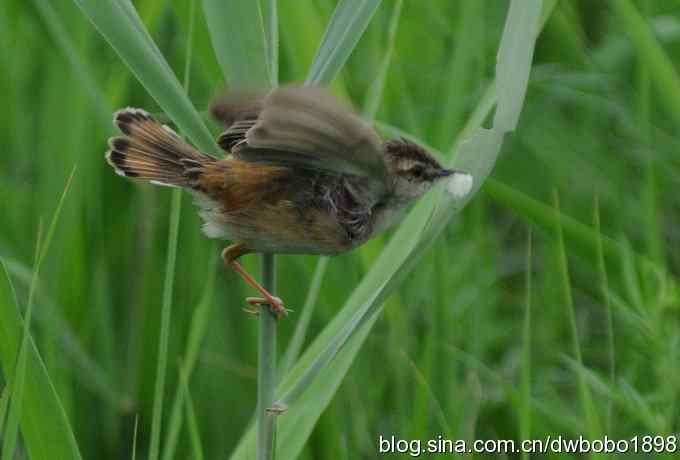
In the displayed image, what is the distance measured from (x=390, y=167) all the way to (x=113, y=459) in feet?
4.92

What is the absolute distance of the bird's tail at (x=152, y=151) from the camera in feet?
7.98

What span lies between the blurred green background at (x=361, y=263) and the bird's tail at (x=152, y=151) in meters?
0.29

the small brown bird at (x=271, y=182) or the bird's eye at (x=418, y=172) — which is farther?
the bird's eye at (x=418, y=172)

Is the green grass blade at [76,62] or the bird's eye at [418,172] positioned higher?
the green grass blade at [76,62]

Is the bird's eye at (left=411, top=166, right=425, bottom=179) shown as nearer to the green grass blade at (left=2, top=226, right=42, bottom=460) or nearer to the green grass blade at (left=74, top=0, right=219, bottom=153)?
the green grass blade at (left=74, top=0, right=219, bottom=153)

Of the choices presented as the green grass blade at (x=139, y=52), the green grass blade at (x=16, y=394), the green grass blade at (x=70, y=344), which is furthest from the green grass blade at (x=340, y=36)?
the green grass blade at (x=70, y=344)

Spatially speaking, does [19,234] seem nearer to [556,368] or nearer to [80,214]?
[80,214]

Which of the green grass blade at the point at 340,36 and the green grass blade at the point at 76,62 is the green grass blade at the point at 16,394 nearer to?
the green grass blade at the point at 340,36

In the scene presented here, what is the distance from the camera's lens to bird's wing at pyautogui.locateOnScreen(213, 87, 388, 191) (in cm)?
174

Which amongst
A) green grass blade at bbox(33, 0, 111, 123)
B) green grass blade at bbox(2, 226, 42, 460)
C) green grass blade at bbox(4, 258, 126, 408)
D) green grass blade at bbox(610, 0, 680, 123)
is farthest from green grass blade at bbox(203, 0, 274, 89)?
green grass blade at bbox(610, 0, 680, 123)

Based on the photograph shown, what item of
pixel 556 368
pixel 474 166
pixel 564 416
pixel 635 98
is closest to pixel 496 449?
pixel 564 416

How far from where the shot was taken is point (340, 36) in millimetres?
2057

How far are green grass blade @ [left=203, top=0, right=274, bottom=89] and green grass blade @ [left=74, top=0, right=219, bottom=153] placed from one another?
0.14 meters

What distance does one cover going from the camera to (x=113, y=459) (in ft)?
10.9
